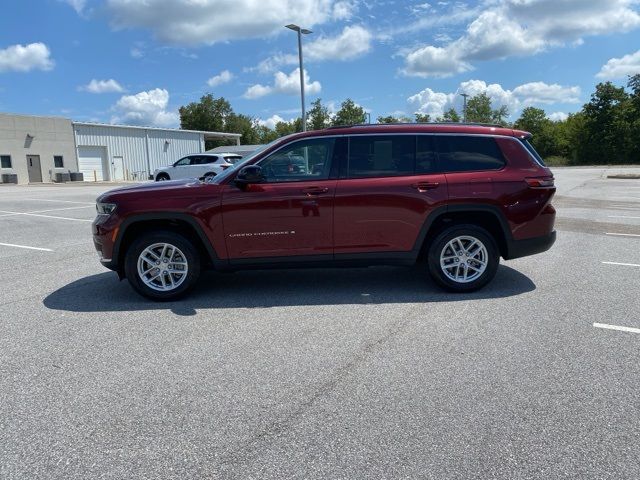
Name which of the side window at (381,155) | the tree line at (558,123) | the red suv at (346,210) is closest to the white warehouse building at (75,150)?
the tree line at (558,123)

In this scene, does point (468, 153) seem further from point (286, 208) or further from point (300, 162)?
point (286, 208)

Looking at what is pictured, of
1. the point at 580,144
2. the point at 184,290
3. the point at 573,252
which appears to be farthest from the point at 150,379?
the point at 580,144

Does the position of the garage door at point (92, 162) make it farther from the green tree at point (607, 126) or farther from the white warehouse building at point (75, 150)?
the green tree at point (607, 126)

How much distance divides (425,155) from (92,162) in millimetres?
42254

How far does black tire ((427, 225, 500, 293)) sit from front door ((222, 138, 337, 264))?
117 centimetres

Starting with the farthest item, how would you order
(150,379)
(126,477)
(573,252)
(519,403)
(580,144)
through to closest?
(580,144), (573,252), (150,379), (519,403), (126,477)

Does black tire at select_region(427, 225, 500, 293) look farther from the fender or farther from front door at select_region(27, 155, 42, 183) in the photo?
front door at select_region(27, 155, 42, 183)

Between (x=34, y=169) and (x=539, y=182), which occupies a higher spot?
(x=34, y=169)

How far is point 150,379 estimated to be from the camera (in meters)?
3.56

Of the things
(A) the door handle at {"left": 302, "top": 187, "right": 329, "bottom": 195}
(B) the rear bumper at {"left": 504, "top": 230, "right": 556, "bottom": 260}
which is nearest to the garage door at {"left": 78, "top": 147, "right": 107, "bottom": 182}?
(A) the door handle at {"left": 302, "top": 187, "right": 329, "bottom": 195}

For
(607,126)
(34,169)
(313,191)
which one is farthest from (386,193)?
(607,126)

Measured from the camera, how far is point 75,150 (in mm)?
40906

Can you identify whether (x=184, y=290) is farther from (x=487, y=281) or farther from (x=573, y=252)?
(x=573, y=252)

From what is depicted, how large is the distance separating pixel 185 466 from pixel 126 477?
0.94 ft
